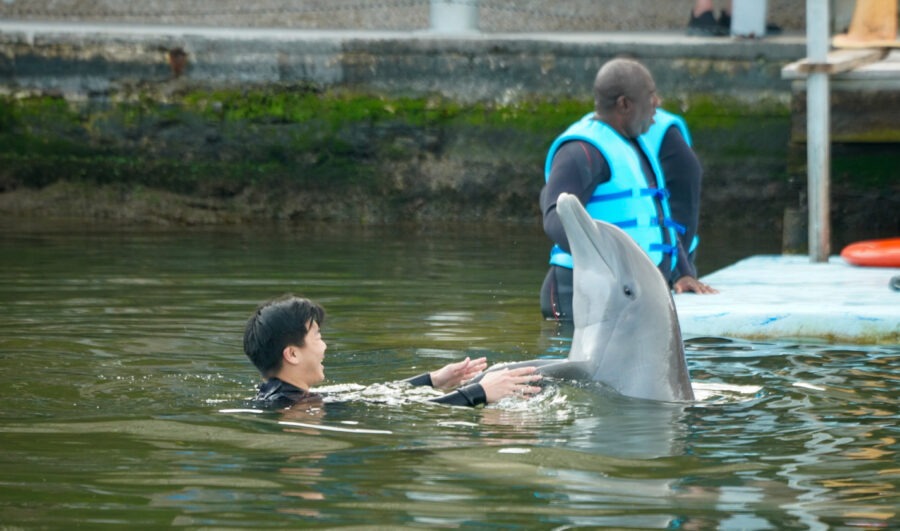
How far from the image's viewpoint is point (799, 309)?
7.90 meters

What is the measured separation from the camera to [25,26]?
1459 centimetres

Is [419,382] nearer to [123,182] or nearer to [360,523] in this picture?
[360,523]

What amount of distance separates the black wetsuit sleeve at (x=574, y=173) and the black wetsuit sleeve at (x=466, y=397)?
1.58 meters

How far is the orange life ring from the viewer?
9.44 m

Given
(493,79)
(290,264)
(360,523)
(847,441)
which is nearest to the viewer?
(360,523)

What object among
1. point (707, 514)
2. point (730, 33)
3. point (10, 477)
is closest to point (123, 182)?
point (730, 33)

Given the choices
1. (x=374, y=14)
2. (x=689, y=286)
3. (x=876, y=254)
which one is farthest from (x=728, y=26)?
(x=689, y=286)

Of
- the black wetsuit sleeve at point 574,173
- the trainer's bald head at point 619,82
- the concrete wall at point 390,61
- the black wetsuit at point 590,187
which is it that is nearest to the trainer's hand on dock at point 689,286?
the black wetsuit at point 590,187

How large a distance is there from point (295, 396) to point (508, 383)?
30.3 inches

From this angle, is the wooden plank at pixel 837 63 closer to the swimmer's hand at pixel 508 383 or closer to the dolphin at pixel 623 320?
the dolphin at pixel 623 320

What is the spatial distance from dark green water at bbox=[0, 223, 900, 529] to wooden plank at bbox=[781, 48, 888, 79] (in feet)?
6.71

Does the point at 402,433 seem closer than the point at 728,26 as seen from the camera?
Yes

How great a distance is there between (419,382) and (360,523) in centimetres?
201

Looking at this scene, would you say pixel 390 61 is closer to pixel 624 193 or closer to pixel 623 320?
pixel 624 193
